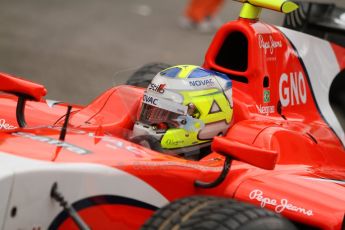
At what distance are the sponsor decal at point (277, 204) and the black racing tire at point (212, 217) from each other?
16.8 inches

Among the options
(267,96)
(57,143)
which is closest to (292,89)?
(267,96)

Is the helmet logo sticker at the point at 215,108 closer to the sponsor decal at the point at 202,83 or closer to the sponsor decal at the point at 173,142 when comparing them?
the sponsor decal at the point at 202,83

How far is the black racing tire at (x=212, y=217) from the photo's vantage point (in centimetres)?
404

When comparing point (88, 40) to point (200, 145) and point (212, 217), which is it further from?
point (212, 217)

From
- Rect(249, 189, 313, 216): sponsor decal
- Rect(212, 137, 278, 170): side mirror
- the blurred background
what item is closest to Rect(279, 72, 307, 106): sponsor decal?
Rect(249, 189, 313, 216): sponsor decal

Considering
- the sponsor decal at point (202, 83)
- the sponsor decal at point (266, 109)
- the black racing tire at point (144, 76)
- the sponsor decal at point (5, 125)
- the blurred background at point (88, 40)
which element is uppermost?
the sponsor decal at point (202, 83)

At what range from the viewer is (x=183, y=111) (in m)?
5.12

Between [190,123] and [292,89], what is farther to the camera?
[292,89]

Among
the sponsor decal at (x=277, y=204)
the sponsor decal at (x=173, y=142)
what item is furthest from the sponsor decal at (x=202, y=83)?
the sponsor decal at (x=277, y=204)

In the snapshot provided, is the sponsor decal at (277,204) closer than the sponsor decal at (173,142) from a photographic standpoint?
Yes

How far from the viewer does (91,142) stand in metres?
4.62

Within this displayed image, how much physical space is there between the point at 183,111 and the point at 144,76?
1627 mm

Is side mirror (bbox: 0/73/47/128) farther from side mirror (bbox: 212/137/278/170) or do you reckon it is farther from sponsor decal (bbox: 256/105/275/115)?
sponsor decal (bbox: 256/105/275/115)

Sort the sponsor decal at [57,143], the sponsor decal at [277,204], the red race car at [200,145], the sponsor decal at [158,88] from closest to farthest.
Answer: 1. the red race car at [200,145]
2. the sponsor decal at [57,143]
3. the sponsor decal at [277,204]
4. the sponsor decal at [158,88]
